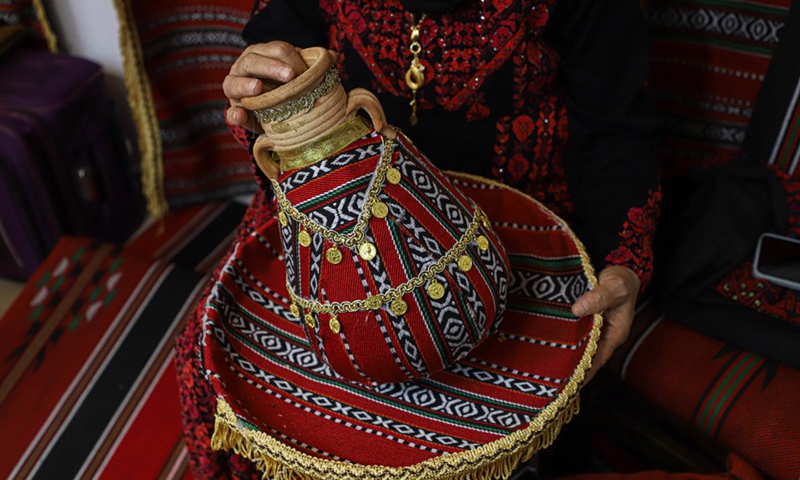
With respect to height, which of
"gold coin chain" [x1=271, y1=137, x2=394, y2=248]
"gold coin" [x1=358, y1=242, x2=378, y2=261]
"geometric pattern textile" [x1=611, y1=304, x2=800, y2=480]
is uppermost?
"gold coin chain" [x1=271, y1=137, x2=394, y2=248]

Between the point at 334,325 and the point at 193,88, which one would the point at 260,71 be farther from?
the point at 193,88

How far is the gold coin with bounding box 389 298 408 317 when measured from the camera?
623 millimetres

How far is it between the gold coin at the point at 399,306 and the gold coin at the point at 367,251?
0.05 m

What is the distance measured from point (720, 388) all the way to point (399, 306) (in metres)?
0.66

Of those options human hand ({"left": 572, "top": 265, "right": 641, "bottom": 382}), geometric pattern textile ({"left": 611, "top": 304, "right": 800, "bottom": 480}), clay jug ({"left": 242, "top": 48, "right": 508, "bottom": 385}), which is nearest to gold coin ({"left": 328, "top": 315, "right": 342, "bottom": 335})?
clay jug ({"left": 242, "top": 48, "right": 508, "bottom": 385})

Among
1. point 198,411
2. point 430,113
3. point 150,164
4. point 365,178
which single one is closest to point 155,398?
point 198,411

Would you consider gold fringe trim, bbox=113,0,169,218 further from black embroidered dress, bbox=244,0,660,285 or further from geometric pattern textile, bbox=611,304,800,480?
geometric pattern textile, bbox=611,304,800,480

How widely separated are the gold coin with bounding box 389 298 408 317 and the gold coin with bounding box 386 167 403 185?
11 cm

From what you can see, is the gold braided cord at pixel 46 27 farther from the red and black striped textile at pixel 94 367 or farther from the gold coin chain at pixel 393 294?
the gold coin chain at pixel 393 294

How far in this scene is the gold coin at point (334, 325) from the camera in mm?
635

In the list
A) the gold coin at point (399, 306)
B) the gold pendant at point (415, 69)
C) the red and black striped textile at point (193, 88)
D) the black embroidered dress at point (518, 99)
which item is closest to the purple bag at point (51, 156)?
the red and black striped textile at point (193, 88)

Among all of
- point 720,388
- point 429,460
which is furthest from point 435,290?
point 720,388

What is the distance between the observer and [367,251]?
62 cm

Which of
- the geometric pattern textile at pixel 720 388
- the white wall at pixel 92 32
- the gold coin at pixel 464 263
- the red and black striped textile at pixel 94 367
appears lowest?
the red and black striped textile at pixel 94 367
